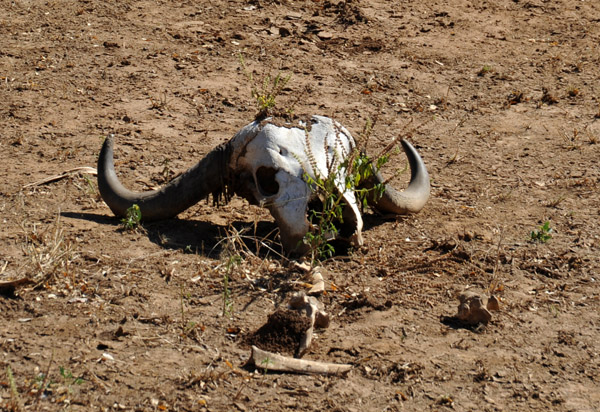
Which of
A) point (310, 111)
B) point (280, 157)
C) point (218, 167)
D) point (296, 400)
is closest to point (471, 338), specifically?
point (296, 400)

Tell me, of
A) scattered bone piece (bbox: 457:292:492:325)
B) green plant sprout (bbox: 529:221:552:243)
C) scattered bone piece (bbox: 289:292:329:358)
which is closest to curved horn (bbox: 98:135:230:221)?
scattered bone piece (bbox: 289:292:329:358)

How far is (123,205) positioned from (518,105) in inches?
186

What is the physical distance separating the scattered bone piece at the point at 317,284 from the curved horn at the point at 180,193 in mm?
1107

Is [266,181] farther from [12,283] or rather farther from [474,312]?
[12,283]

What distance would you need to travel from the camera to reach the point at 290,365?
5.13m

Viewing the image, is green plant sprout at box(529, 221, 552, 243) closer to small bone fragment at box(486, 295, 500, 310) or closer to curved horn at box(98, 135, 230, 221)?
small bone fragment at box(486, 295, 500, 310)

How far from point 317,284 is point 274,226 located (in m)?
1.10

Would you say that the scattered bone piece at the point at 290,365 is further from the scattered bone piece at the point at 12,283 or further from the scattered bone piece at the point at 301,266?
the scattered bone piece at the point at 12,283

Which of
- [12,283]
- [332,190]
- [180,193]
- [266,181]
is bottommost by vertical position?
[12,283]

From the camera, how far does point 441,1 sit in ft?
39.5

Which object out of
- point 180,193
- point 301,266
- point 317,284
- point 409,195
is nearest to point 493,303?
point 317,284

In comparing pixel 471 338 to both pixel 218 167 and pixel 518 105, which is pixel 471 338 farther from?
pixel 518 105

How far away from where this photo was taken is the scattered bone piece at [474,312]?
18.6ft

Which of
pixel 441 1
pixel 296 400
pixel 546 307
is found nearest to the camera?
pixel 296 400
